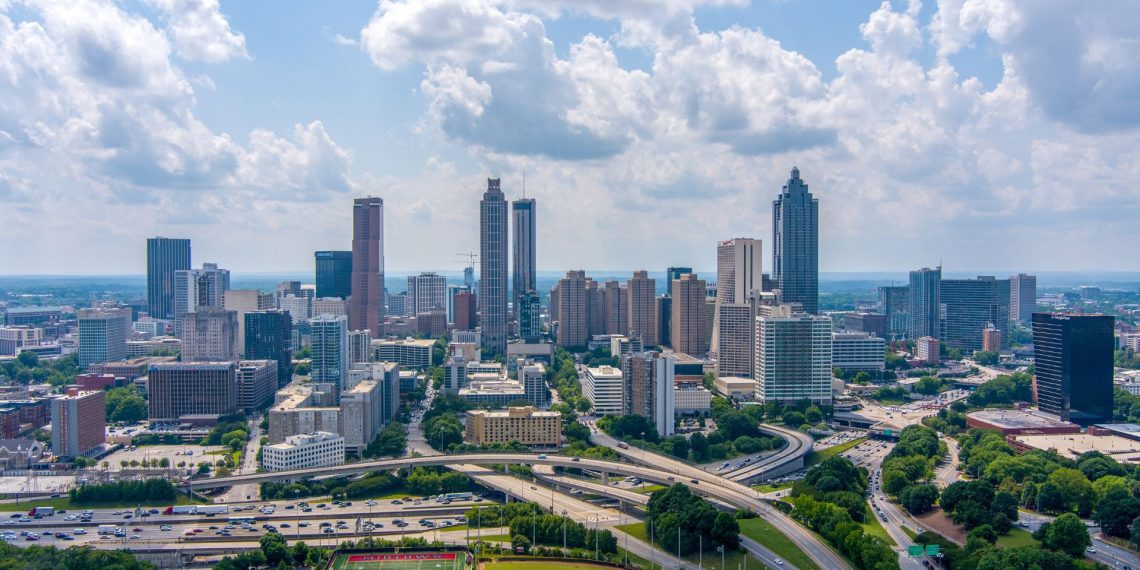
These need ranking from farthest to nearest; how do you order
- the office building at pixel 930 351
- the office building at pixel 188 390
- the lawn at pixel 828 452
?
the office building at pixel 930 351 → the office building at pixel 188 390 → the lawn at pixel 828 452

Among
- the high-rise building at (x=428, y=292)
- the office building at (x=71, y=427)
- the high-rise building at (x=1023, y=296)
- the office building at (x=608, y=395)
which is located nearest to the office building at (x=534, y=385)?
the office building at (x=608, y=395)

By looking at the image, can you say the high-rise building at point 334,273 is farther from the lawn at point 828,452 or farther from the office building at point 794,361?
the lawn at point 828,452

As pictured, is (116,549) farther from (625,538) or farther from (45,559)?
(625,538)

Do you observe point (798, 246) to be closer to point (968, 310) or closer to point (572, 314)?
point (968, 310)

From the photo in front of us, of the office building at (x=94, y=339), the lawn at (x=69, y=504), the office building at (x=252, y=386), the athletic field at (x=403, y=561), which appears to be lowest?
the lawn at (x=69, y=504)

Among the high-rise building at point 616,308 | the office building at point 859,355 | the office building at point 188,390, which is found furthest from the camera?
the high-rise building at point 616,308

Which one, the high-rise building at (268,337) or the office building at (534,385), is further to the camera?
the high-rise building at (268,337)

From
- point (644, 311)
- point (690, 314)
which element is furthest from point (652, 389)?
point (644, 311)
